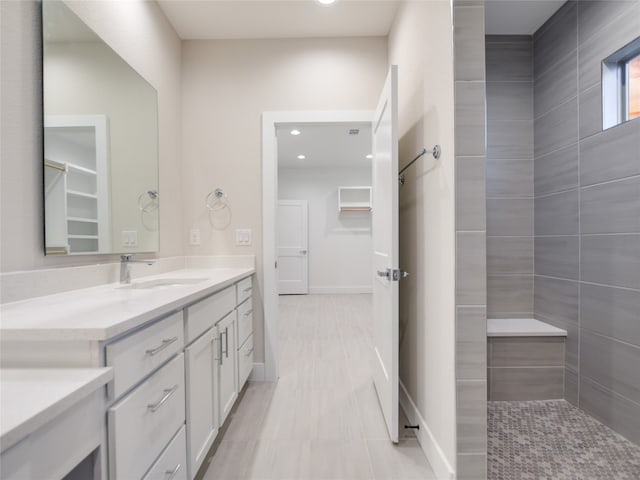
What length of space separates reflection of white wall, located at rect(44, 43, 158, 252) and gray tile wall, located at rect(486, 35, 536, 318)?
2352 mm

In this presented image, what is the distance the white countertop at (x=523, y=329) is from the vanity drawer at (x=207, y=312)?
165 cm

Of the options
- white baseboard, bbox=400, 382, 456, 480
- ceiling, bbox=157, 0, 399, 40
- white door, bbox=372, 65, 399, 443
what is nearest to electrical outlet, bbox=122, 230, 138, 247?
white door, bbox=372, 65, 399, 443

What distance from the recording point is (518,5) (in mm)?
1915

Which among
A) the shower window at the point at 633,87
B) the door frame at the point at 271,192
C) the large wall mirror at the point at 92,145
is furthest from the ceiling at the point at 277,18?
the shower window at the point at 633,87

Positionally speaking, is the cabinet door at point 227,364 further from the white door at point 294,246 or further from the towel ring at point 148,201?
the white door at point 294,246

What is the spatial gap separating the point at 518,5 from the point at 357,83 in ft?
3.65

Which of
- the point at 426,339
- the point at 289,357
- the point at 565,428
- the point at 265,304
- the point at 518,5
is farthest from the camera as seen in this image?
the point at 289,357

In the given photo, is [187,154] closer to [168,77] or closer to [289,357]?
[168,77]

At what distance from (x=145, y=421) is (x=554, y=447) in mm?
1903

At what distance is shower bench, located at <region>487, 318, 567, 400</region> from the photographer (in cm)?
190

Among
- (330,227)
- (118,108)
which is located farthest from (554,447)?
(330,227)

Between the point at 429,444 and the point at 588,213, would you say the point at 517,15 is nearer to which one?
the point at 588,213

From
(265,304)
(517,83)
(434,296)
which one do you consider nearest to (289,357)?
(265,304)

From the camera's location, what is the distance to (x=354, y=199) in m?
6.09
